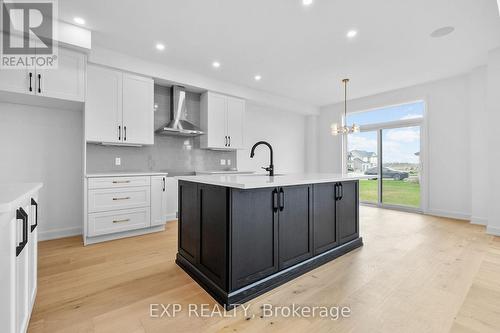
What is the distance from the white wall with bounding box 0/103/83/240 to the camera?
3049 mm

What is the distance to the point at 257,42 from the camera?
131 inches

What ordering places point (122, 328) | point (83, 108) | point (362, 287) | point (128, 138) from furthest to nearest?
1. point (128, 138)
2. point (83, 108)
3. point (362, 287)
4. point (122, 328)

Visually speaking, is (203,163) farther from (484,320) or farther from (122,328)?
(484,320)

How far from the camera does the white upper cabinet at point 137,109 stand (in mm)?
3592

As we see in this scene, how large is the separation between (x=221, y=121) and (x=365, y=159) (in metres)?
4.09

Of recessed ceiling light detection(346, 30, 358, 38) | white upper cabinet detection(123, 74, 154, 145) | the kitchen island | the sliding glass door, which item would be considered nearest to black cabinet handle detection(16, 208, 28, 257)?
the kitchen island

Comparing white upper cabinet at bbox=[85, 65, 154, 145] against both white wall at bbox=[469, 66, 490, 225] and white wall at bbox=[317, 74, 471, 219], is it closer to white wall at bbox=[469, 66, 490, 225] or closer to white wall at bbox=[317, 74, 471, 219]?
white wall at bbox=[317, 74, 471, 219]

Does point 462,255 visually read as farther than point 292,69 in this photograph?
No

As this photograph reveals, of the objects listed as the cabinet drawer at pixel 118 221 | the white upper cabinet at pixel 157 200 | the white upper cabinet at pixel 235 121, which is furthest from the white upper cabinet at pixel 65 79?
the white upper cabinet at pixel 235 121

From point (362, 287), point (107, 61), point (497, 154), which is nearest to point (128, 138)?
point (107, 61)

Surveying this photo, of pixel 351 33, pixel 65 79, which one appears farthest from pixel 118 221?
pixel 351 33

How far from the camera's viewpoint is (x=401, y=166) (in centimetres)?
538

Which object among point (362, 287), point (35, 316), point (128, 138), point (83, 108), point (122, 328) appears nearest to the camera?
point (122, 328)

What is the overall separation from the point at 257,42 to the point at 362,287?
3.33m
